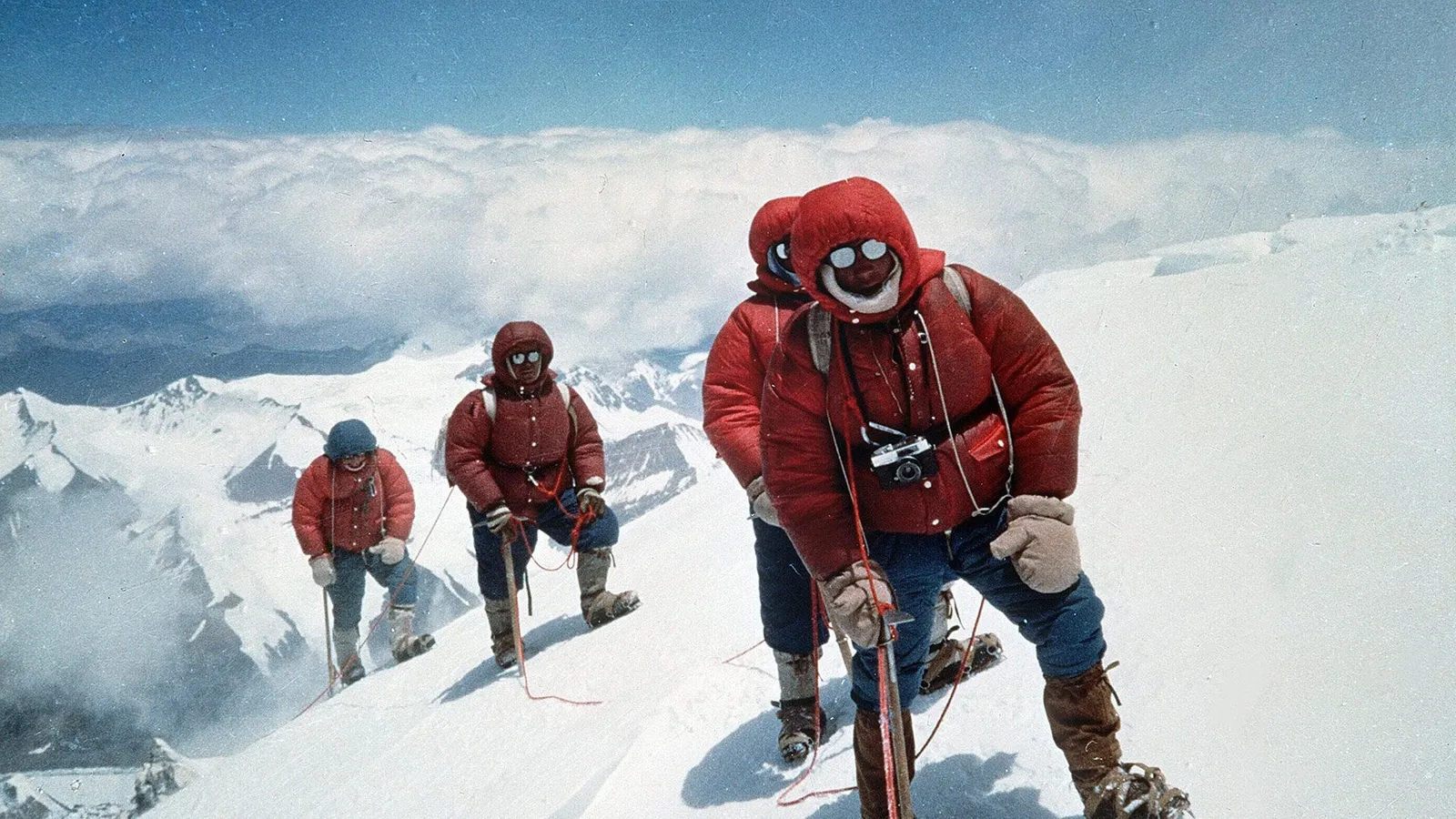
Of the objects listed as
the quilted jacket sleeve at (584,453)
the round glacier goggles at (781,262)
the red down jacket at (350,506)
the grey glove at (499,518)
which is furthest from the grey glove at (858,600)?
the red down jacket at (350,506)

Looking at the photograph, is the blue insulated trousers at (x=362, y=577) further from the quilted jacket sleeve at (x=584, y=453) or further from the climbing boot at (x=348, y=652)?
the quilted jacket sleeve at (x=584, y=453)

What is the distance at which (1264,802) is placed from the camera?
2229 millimetres

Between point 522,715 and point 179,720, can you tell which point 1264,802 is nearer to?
point 522,715

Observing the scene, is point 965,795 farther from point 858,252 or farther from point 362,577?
point 362,577

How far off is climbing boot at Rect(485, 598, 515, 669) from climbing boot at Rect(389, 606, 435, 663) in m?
2.94

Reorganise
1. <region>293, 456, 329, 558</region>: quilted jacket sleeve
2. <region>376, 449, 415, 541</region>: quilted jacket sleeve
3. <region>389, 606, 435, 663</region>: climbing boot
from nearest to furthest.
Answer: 1. <region>293, 456, 329, 558</region>: quilted jacket sleeve
2. <region>376, 449, 415, 541</region>: quilted jacket sleeve
3. <region>389, 606, 435, 663</region>: climbing boot

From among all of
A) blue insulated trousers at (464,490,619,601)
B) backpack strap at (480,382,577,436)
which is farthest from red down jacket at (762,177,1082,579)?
blue insulated trousers at (464,490,619,601)

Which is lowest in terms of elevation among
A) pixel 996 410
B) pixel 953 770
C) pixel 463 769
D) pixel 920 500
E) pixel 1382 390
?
pixel 463 769

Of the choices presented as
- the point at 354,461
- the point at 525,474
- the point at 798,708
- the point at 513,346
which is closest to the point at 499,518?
the point at 525,474

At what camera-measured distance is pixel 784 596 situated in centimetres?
357

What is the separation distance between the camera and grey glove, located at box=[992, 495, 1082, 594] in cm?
208

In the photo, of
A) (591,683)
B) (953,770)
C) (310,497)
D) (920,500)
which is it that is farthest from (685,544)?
(920,500)

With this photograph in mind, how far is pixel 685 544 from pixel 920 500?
22.5ft

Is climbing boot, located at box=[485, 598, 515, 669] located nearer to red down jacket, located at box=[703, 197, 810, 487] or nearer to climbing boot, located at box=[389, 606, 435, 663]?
climbing boot, located at box=[389, 606, 435, 663]
